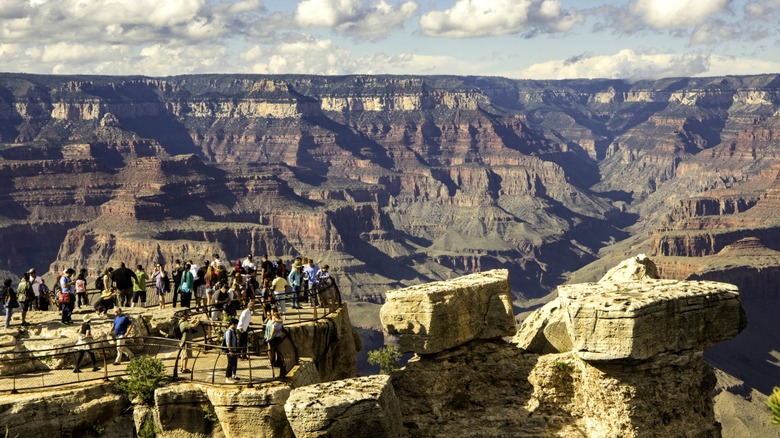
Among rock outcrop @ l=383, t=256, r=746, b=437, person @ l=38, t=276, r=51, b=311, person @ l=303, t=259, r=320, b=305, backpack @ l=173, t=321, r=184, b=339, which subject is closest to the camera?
rock outcrop @ l=383, t=256, r=746, b=437

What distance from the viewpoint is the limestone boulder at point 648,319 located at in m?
23.6

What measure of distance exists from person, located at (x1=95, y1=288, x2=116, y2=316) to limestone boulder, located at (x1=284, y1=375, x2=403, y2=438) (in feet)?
36.8

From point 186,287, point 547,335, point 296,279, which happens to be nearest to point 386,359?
point 296,279

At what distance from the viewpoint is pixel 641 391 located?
24.4 metres

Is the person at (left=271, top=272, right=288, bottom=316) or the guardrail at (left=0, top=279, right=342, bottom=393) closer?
the guardrail at (left=0, top=279, right=342, bottom=393)

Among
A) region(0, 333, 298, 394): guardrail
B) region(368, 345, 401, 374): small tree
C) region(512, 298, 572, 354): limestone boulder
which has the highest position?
region(0, 333, 298, 394): guardrail

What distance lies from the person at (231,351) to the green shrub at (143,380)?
5.11 ft

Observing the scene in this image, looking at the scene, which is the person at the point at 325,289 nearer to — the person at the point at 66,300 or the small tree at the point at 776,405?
the person at the point at 66,300

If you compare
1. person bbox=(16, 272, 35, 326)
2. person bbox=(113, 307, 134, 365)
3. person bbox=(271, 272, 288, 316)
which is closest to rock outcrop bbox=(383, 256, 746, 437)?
person bbox=(271, 272, 288, 316)

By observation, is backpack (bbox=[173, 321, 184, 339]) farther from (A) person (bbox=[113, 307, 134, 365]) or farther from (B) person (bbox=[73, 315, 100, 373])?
(B) person (bbox=[73, 315, 100, 373])

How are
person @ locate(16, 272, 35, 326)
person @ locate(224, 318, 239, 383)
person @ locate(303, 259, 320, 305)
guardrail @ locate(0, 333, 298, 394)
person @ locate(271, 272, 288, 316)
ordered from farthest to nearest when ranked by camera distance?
person @ locate(16, 272, 35, 326) < person @ locate(303, 259, 320, 305) < person @ locate(271, 272, 288, 316) < guardrail @ locate(0, 333, 298, 394) < person @ locate(224, 318, 239, 383)

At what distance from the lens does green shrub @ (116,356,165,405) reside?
24.9 metres

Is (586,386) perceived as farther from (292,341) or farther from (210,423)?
(210,423)

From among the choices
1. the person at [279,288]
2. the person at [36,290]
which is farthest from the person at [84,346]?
the person at [36,290]
